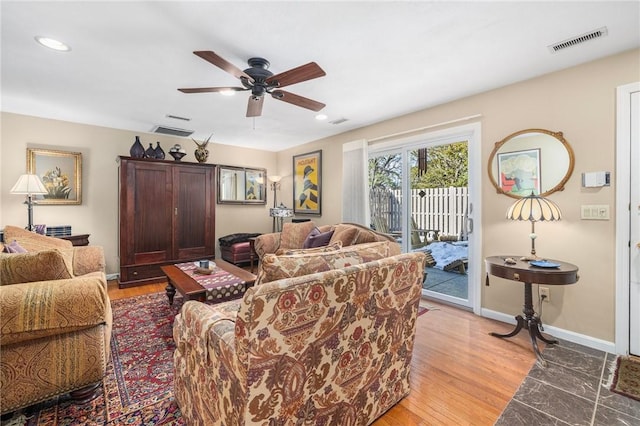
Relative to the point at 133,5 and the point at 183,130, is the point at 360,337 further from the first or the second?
the point at 183,130

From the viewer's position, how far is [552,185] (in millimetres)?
2549

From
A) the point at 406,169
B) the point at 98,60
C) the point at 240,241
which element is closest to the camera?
the point at 98,60

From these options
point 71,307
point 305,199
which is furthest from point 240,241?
point 71,307

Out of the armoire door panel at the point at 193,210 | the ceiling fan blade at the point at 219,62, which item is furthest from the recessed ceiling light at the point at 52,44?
the armoire door panel at the point at 193,210

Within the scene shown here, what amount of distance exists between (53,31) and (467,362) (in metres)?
3.91

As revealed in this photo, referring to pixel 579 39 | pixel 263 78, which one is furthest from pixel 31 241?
pixel 579 39

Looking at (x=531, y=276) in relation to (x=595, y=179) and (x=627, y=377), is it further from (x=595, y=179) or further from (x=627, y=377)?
(x=595, y=179)

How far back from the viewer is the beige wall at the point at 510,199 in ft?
7.48

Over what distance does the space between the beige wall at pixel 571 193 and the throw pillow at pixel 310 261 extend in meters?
1.99

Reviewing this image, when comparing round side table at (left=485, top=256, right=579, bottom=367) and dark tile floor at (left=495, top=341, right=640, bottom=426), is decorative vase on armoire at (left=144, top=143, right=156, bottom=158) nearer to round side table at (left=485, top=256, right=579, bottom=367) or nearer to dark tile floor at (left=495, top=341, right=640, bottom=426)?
round side table at (left=485, top=256, right=579, bottom=367)

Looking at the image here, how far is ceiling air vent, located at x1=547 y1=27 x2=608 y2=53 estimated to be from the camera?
196cm

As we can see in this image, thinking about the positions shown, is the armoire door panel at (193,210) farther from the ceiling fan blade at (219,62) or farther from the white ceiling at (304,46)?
the ceiling fan blade at (219,62)

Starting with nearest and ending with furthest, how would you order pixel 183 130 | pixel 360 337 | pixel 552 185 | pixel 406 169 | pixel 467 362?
pixel 360 337 → pixel 467 362 → pixel 552 185 → pixel 406 169 → pixel 183 130

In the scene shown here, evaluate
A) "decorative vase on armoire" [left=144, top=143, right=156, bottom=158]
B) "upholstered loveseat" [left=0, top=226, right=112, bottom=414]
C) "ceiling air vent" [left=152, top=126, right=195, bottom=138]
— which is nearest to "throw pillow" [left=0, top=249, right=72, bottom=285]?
"upholstered loveseat" [left=0, top=226, right=112, bottom=414]
